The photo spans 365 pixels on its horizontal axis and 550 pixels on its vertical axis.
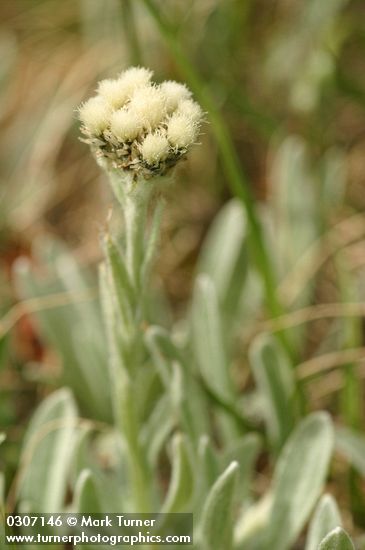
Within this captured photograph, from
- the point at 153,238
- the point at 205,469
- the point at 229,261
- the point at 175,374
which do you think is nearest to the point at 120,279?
the point at 153,238

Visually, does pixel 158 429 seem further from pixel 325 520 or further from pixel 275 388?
pixel 325 520

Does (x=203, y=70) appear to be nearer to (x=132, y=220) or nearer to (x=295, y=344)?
(x=295, y=344)

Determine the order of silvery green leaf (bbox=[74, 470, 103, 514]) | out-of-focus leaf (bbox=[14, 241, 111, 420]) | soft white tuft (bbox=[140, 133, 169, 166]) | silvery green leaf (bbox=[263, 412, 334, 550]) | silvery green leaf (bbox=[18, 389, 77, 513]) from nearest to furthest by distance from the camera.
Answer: soft white tuft (bbox=[140, 133, 169, 166]), silvery green leaf (bbox=[74, 470, 103, 514]), silvery green leaf (bbox=[263, 412, 334, 550]), silvery green leaf (bbox=[18, 389, 77, 513]), out-of-focus leaf (bbox=[14, 241, 111, 420])

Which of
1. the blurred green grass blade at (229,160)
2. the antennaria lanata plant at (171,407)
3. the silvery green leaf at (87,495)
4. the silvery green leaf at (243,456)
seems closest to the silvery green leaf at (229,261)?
the antennaria lanata plant at (171,407)

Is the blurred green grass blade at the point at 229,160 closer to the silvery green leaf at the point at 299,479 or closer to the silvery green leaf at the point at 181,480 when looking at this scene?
the silvery green leaf at the point at 299,479

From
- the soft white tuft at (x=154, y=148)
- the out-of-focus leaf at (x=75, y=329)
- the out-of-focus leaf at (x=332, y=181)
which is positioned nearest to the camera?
the soft white tuft at (x=154, y=148)

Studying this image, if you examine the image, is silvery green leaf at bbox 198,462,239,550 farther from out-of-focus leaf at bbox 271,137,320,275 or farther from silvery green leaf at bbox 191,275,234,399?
out-of-focus leaf at bbox 271,137,320,275

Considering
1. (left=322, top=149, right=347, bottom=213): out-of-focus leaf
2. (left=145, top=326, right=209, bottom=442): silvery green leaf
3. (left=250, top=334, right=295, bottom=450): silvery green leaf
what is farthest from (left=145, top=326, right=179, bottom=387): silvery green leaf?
(left=322, top=149, right=347, bottom=213): out-of-focus leaf
